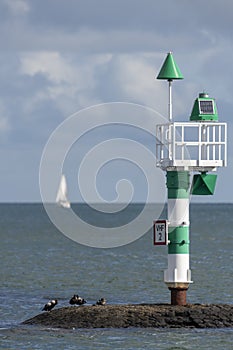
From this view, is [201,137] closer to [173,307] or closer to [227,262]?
[173,307]

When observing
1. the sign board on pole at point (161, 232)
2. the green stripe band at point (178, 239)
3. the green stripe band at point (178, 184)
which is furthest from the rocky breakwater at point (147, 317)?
the green stripe band at point (178, 184)

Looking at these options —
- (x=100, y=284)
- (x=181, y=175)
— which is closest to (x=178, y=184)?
(x=181, y=175)

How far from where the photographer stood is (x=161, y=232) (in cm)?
3428

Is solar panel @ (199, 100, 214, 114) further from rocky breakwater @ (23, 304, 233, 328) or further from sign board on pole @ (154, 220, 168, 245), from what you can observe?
rocky breakwater @ (23, 304, 233, 328)

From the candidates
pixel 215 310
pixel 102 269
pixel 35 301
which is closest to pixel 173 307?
pixel 215 310

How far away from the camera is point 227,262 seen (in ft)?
240

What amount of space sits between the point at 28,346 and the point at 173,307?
A: 4484 mm

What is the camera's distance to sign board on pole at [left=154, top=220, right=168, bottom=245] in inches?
1346

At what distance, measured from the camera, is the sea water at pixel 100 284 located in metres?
32.8

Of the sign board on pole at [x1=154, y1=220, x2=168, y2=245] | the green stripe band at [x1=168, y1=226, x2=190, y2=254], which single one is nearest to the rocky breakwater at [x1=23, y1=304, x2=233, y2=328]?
the green stripe band at [x1=168, y1=226, x2=190, y2=254]

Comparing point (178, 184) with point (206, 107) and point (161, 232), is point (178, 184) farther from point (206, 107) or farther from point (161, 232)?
point (206, 107)

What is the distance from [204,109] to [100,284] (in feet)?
72.6

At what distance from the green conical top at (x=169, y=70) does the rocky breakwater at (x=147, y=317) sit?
6733 millimetres

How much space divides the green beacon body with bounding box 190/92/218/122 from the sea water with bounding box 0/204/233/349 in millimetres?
6217
